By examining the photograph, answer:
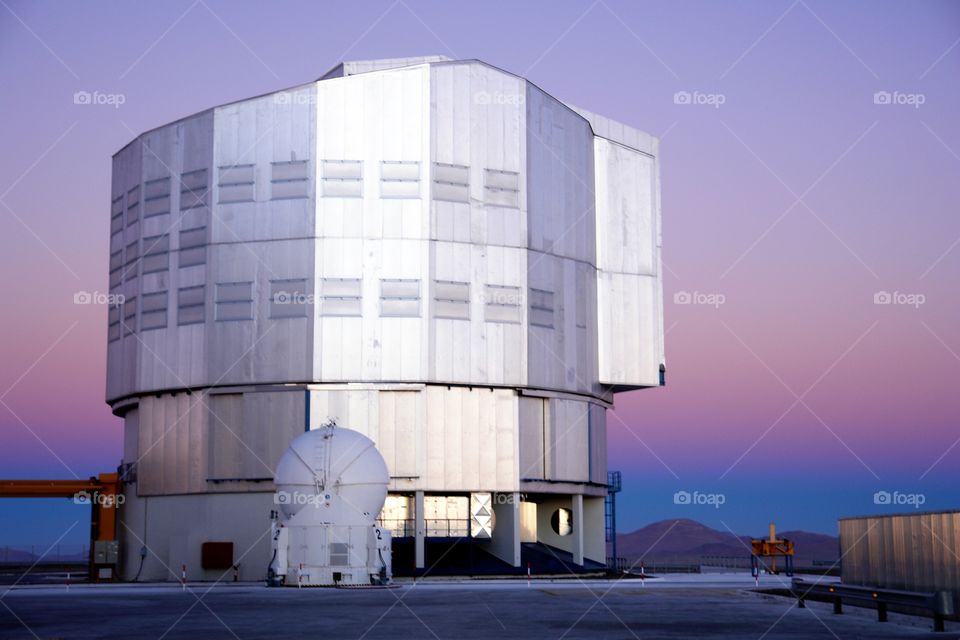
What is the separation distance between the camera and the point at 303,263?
60125mm

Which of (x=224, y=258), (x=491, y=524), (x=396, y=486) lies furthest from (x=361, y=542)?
(x=224, y=258)

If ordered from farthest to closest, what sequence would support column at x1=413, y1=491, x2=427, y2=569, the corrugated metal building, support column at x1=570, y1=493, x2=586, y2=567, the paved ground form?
support column at x1=570, y1=493, x2=586, y2=567
support column at x1=413, y1=491, x2=427, y2=569
the corrugated metal building
the paved ground

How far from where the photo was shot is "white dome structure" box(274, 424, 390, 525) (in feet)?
161

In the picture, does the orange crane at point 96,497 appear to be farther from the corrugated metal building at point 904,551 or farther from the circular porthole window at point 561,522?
the corrugated metal building at point 904,551

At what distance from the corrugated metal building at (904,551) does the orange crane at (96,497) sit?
138ft

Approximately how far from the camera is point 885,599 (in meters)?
24.9

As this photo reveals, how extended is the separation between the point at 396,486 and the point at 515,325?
383 inches

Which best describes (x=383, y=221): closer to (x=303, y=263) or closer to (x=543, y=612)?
(x=303, y=263)

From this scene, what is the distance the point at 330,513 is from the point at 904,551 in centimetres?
2538

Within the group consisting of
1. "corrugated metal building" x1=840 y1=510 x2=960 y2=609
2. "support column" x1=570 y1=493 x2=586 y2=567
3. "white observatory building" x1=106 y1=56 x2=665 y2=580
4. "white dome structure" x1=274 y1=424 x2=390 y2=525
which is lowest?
"support column" x1=570 y1=493 x2=586 y2=567

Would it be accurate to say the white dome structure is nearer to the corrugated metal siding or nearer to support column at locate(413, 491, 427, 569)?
support column at locate(413, 491, 427, 569)

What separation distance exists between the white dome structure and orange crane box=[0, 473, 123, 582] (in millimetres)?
16873

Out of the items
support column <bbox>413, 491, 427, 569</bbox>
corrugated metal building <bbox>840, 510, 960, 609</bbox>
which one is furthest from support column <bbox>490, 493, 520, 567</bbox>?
corrugated metal building <bbox>840, 510, 960, 609</bbox>

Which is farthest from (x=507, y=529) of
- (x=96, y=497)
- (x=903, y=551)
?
(x=903, y=551)
